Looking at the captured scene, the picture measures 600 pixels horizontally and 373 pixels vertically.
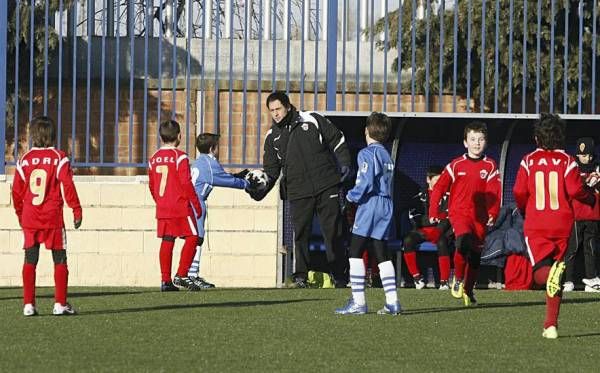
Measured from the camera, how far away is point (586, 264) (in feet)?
54.4

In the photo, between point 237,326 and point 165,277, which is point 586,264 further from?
point 237,326

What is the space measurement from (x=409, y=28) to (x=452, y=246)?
10.4 ft

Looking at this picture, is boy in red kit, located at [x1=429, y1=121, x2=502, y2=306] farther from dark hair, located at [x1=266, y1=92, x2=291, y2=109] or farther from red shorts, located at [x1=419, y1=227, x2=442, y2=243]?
red shorts, located at [x1=419, y1=227, x2=442, y2=243]

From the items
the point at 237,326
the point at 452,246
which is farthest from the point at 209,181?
the point at 237,326

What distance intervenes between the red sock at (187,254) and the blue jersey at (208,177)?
0.86 m

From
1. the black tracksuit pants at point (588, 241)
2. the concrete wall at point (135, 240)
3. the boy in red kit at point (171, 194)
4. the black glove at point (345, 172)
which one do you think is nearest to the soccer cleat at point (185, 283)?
the boy in red kit at point (171, 194)

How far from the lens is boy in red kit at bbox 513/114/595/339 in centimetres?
1018

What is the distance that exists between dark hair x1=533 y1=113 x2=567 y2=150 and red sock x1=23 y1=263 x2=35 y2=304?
368cm

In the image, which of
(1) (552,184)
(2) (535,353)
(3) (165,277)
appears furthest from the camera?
(3) (165,277)

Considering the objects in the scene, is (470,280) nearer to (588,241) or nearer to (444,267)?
(444,267)

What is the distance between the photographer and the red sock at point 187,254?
14.5 metres

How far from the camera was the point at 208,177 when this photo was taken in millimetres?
15688

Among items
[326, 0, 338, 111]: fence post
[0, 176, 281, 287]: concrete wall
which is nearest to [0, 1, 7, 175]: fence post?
[0, 176, 281, 287]: concrete wall

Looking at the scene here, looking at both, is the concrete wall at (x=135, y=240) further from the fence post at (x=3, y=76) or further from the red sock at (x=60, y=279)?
the red sock at (x=60, y=279)
